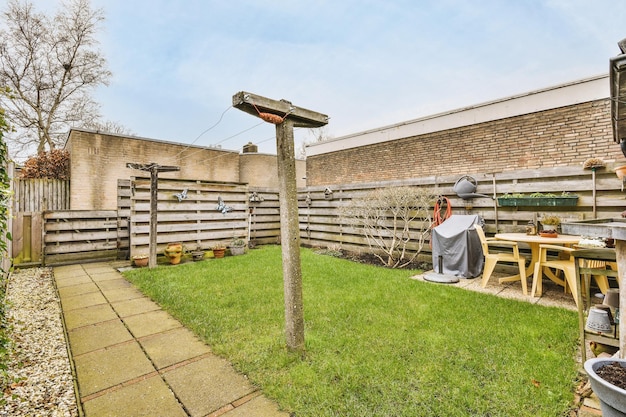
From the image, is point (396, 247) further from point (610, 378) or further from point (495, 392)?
point (610, 378)

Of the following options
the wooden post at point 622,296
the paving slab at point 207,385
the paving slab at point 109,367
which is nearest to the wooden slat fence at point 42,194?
the paving slab at point 109,367

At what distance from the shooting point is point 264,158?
1480cm

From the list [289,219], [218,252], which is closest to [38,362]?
[289,219]

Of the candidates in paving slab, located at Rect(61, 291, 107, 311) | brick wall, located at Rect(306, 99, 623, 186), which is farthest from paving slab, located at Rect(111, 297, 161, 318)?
brick wall, located at Rect(306, 99, 623, 186)

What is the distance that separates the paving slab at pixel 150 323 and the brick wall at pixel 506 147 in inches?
314

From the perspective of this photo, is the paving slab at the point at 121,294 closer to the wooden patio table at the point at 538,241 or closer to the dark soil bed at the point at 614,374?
the dark soil bed at the point at 614,374

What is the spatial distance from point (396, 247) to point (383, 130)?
17.3 feet

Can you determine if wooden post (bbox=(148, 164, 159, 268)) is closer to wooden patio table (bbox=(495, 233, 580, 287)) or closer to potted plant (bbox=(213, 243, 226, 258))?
potted plant (bbox=(213, 243, 226, 258))

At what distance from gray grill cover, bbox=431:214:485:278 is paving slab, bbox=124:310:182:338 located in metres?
4.41

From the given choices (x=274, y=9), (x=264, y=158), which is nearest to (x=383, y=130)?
(x=274, y=9)

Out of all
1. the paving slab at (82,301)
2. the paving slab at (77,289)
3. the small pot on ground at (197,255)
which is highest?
the small pot on ground at (197,255)

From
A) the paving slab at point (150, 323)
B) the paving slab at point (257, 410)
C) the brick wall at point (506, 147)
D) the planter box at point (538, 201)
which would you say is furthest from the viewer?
the brick wall at point (506, 147)

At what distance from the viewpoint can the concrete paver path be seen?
183 centimetres

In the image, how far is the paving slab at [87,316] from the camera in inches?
126
